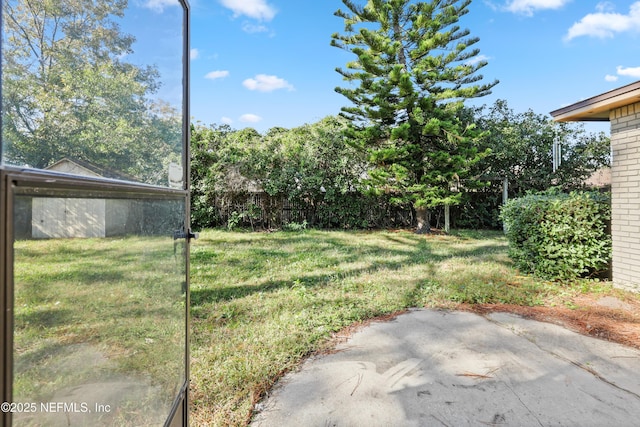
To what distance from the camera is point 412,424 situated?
1.49m

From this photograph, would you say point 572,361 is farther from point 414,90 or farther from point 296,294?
point 414,90

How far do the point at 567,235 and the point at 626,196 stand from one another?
2.25 ft

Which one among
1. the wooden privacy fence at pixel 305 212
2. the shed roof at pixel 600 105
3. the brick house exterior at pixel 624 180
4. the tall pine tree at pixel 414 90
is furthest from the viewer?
the wooden privacy fence at pixel 305 212

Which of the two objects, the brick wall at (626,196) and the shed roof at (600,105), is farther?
the brick wall at (626,196)

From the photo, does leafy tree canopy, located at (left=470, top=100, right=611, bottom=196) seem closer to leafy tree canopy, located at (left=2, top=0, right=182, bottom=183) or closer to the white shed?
leafy tree canopy, located at (left=2, top=0, right=182, bottom=183)

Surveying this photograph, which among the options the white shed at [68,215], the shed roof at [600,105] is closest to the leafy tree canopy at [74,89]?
the white shed at [68,215]

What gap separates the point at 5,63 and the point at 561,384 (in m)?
2.57

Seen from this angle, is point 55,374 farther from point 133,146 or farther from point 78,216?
point 133,146

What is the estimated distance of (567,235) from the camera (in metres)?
3.83

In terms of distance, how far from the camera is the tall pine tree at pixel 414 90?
844cm

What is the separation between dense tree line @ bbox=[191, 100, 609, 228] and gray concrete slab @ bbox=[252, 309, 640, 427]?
6.99m

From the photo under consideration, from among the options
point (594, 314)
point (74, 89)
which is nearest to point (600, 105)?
point (594, 314)

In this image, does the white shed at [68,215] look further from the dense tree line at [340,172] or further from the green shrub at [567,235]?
Answer: the dense tree line at [340,172]

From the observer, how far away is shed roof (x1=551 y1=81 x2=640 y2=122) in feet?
10.6
